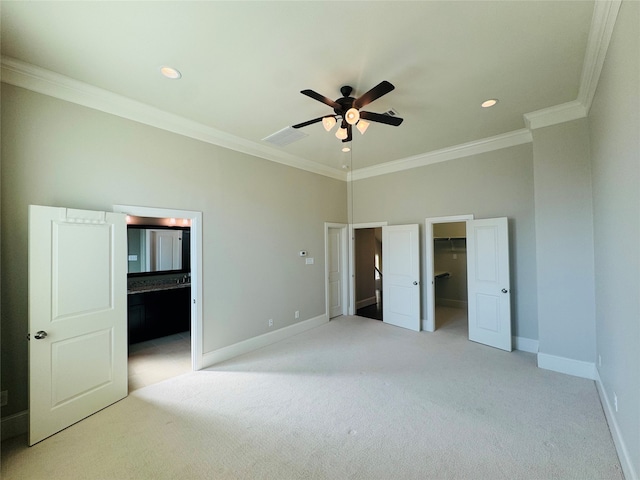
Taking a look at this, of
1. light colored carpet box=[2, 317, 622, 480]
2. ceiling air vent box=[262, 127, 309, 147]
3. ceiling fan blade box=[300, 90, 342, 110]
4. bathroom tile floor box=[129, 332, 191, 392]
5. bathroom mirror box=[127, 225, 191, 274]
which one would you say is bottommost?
bathroom tile floor box=[129, 332, 191, 392]

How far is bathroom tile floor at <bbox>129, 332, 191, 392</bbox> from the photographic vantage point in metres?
3.26

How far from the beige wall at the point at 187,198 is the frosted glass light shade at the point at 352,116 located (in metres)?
2.12

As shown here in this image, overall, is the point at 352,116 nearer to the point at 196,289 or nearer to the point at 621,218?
the point at 621,218

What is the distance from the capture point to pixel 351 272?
5.98 m

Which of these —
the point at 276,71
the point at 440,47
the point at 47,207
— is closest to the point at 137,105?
the point at 47,207

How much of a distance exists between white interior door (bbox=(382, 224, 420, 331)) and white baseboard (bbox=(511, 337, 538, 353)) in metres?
1.46

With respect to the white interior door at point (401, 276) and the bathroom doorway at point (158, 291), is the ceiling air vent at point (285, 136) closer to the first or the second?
the bathroom doorway at point (158, 291)

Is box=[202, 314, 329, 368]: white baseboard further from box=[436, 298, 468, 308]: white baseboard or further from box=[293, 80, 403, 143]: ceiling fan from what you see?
box=[436, 298, 468, 308]: white baseboard

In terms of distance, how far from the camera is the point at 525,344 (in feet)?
12.8

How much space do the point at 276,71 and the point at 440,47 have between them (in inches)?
56.7

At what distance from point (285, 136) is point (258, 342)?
3172 mm

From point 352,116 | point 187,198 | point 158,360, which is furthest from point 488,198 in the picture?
point 158,360

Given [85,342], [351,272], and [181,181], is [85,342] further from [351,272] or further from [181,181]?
[351,272]

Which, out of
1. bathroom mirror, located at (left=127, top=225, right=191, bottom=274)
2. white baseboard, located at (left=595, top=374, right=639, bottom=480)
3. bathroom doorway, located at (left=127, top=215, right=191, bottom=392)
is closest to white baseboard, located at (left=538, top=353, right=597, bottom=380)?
white baseboard, located at (left=595, top=374, right=639, bottom=480)
